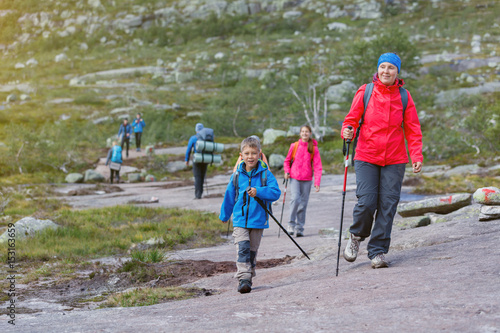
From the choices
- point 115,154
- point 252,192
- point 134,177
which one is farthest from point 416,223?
point 134,177

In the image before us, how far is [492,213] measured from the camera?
747 centimetres

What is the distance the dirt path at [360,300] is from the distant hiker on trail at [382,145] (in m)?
0.58

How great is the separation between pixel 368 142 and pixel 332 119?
1504 inches

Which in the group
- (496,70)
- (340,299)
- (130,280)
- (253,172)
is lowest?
(130,280)

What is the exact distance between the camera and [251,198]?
6.21 m

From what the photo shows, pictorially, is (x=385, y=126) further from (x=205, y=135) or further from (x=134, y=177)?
(x=134, y=177)

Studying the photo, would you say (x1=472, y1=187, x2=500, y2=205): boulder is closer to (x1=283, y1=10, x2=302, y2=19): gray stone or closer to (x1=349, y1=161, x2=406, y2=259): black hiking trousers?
(x1=349, y1=161, x2=406, y2=259): black hiking trousers

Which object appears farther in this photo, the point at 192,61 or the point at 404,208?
the point at 192,61

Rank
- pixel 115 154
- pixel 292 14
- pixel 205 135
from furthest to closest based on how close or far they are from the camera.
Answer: pixel 292 14
pixel 115 154
pixel 205 135

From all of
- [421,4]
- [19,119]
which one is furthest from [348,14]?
[19,119]

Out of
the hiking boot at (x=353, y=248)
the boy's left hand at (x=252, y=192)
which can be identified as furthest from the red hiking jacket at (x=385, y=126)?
the boy's left hand at (x=252, y=192)

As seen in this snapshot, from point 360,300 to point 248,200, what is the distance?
2.25 m

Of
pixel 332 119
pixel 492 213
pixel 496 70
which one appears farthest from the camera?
pixel 496 70

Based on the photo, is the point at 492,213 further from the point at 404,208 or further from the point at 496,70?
the point at 496,70
